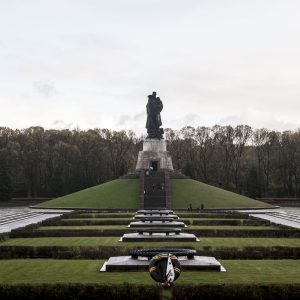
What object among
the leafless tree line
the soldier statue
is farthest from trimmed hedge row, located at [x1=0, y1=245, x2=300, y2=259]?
the leafless tree line

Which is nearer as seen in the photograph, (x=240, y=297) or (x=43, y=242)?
(x=240, y=297)

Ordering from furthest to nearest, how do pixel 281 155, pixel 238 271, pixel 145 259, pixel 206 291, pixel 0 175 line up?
1. pixel 281 155
2. pixel 0 175
3. pixel 145 259
4. pixel 238 271
5. pixel 206 291

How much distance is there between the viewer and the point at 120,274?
14477 mm

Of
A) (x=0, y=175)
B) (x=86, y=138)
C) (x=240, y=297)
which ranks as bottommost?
(x=240, y=297)

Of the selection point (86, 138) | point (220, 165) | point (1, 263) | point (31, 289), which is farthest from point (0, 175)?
point (31, 289)

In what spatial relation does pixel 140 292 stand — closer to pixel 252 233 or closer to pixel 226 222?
pixel 252 233

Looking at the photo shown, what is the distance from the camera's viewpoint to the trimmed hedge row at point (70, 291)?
11766 mm

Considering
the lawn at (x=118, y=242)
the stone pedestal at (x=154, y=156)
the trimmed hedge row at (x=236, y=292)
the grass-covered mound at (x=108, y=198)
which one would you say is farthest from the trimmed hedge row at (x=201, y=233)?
the stone pedestal at (x=154, y=156)

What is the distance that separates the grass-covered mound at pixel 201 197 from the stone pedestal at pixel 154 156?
3.89 meters

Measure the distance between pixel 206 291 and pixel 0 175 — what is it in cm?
6392

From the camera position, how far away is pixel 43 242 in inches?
870

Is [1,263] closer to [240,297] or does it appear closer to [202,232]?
[240,297]

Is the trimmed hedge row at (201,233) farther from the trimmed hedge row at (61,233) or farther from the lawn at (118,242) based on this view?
the lawn at (118,242)

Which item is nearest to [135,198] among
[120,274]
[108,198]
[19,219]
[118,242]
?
[108,198]
